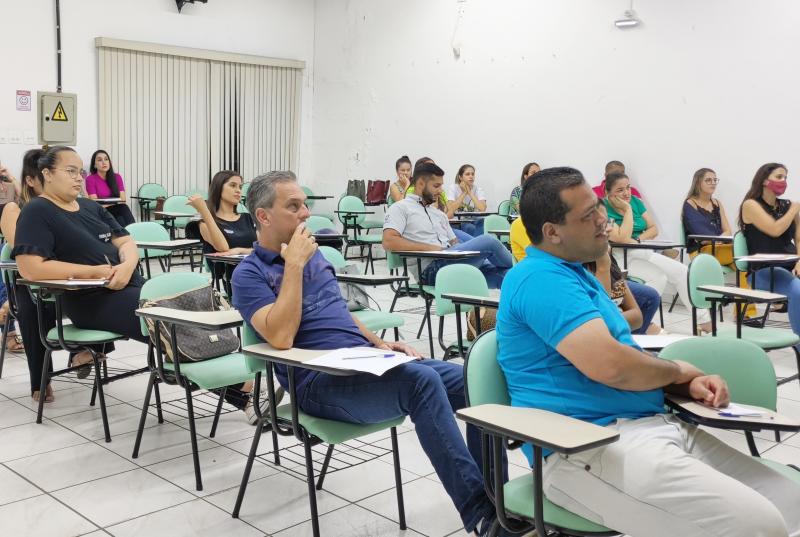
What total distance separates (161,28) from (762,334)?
8212 mm

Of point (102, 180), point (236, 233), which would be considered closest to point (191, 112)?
point (102, 180)

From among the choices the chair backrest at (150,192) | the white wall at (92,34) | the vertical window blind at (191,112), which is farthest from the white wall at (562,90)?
the chair backrest at (150,192)

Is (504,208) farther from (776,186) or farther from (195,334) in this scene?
(195,334)

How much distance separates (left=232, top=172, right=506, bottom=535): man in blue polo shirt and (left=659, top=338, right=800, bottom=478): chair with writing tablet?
2.09 ft

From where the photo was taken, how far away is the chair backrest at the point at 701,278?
162 inches

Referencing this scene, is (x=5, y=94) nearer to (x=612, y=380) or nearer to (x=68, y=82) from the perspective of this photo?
(x=68, y=82)

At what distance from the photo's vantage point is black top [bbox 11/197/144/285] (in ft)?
12.1

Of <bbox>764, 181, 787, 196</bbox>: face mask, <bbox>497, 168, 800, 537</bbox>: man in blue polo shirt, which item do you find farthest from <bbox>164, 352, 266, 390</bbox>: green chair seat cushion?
<bbox>764, 181, 787, 196</bbox>: face mask

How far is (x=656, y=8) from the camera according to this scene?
775cm

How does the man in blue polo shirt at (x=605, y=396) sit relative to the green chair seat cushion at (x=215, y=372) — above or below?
above

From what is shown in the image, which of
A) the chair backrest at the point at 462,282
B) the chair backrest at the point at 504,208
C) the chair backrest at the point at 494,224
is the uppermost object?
the chair backrest at the point at 504,208

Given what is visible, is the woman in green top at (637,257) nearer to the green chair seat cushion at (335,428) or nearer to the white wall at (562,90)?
the white wall at (562,90)

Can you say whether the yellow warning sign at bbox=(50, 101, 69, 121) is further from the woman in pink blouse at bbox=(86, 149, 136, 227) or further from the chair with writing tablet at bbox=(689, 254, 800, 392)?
the chair with writing tablet at bbox=(689, 254, 800, 392)

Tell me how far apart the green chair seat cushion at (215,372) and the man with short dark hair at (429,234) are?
225 cm
